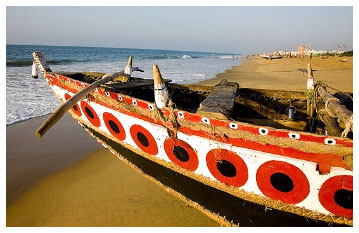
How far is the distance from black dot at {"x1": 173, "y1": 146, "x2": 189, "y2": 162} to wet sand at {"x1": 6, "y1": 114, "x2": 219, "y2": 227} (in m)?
1.30

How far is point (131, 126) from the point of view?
14.4 feet

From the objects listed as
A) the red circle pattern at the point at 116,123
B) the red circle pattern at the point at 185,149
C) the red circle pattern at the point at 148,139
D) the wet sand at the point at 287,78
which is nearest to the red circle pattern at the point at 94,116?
the red circle pattern at the point at 116,123

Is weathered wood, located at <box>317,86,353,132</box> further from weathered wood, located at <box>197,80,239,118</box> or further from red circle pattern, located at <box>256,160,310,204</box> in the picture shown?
weathered wood, located at <box>197,80,239,118</box>

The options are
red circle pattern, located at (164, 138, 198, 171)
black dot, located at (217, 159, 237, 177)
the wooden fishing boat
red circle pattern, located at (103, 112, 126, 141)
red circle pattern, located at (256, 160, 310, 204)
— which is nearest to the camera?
the wooden fishing boat

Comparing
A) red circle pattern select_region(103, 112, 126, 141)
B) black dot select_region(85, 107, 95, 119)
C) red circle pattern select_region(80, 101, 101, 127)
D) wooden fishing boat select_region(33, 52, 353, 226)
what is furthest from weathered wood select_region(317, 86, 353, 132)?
black dot select_region(85, 107, 95, 119)

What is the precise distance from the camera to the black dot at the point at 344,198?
277 cm

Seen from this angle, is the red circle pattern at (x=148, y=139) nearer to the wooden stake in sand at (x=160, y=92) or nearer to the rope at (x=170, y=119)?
the rope at (x=170, y=119)

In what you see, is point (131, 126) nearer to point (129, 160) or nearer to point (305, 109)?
point (129, 160)

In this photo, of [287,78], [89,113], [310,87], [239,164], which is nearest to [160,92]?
[239,164]

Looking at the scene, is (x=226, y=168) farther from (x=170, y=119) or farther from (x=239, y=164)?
(x=170, y=119)

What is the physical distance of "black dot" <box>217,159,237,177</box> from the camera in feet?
11.1

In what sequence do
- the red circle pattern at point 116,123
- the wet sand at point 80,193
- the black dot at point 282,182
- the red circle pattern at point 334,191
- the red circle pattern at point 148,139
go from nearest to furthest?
1. the red circle pattern at point 334,191
2. the black dot at point 282,182
3. the red circle pattern at point 148,139
4. the wet sand at point 80,193
5. the red circle pattern at point 116,123

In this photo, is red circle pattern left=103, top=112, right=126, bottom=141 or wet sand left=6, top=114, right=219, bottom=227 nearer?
wet sand left=6, top=114, right=219, bottom=227

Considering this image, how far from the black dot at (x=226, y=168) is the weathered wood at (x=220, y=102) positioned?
2.21 feet
